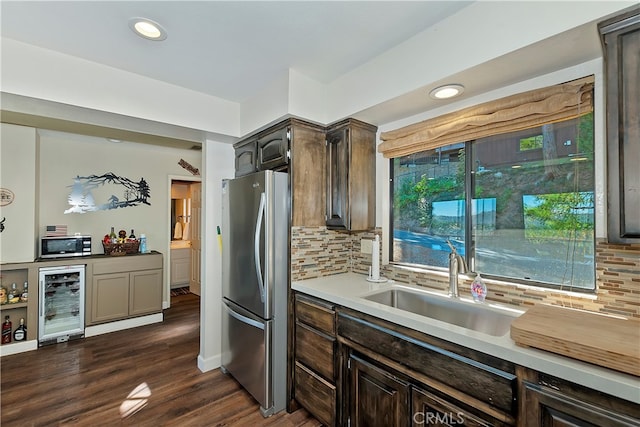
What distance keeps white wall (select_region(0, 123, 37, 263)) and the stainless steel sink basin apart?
3895mm

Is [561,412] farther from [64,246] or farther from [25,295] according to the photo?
[64,246]

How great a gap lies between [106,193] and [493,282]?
471 centimetres

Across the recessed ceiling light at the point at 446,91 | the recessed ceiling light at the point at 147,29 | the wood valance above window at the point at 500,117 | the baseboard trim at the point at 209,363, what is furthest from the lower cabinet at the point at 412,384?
the recessed ceiling light at the point at 147,29

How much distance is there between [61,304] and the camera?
349 centimetres

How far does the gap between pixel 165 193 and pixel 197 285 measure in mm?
1940

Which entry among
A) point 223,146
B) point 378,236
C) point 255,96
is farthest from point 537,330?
point 223,146

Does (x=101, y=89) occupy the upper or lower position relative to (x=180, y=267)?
upper

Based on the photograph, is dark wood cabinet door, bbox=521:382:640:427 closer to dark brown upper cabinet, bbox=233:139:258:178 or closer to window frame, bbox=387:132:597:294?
window frame, bbox=387:132:597:294

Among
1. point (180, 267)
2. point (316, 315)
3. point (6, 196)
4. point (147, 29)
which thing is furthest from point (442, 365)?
point (180, 267)

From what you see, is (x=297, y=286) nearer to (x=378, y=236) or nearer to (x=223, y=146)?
(x=378, y=236)

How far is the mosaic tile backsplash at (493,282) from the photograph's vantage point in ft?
4.29

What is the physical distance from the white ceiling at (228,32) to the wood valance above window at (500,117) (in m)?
0.58

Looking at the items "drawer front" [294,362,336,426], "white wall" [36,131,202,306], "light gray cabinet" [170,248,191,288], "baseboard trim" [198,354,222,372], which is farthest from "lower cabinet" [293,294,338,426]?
"light gray cabinet" [170,248,191,288]

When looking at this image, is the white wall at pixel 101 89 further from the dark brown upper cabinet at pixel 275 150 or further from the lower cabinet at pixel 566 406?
the lower cabinet at pixel 566 406
